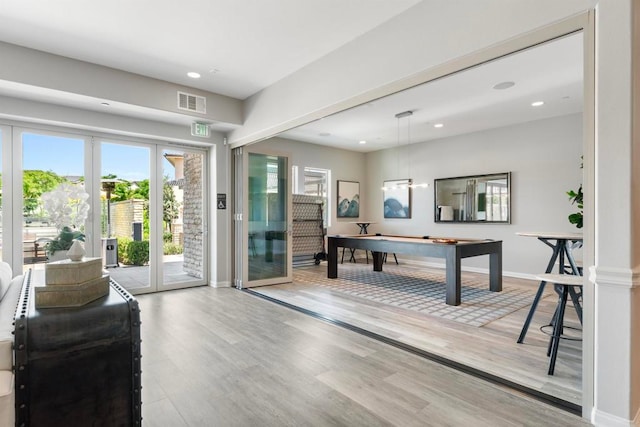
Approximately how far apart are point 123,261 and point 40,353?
13.8 feet

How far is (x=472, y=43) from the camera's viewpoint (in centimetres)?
253

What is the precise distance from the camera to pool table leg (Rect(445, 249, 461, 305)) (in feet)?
14.8

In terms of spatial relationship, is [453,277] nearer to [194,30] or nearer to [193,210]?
[194,30]

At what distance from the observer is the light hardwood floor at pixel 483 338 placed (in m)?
2.52

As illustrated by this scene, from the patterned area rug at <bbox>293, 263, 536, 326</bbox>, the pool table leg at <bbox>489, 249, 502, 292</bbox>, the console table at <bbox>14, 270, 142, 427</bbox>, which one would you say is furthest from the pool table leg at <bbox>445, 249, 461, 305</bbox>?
the console table at <bbox>14, 270, 142, 427</bbox>

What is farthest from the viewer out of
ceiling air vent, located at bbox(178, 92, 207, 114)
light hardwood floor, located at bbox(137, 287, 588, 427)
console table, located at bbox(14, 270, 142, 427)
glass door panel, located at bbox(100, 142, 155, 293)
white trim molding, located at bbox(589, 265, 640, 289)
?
glass door panel, located at bbox(100, 142, 155, 293)

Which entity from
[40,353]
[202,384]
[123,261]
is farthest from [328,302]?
[40,353]

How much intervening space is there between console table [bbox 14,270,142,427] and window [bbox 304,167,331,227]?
688cm

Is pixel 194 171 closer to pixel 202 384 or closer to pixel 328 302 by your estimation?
pixel 328 302

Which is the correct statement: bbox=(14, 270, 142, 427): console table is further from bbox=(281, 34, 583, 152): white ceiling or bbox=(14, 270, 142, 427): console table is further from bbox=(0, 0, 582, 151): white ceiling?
bbox=(281, 34, 583, 152): white ceiling

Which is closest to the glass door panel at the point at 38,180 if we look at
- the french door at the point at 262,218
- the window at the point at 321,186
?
the french door at the point at 262,218

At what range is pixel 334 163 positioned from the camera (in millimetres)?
8680

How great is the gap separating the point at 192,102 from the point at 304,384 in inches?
162

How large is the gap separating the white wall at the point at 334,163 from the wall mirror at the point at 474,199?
2.20m
